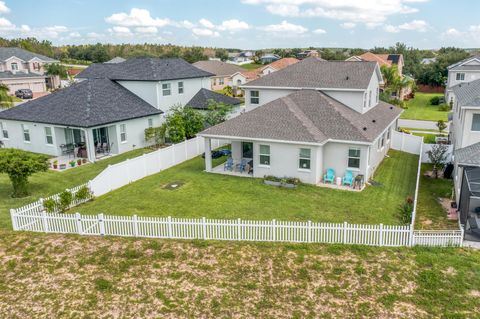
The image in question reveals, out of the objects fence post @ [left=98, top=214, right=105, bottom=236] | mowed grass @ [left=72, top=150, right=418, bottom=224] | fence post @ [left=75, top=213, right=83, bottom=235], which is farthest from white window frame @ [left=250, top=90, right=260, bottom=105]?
fence post @ [left=75, top=213, right=83, bottom=235]

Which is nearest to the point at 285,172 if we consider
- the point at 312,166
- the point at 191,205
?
the point at 312,166

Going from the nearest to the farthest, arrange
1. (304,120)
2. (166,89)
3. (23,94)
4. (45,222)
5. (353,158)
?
(45,222) → (353,158) → (304,120) → (166,89) → (23,94)

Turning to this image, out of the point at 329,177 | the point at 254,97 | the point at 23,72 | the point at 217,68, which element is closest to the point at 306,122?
the point at 329,177

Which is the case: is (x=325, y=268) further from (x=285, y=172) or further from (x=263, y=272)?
(x=285, y=172)

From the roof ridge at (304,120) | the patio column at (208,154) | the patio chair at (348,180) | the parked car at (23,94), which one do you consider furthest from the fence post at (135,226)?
the parked car at (23,94)

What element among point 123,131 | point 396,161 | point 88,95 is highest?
point 88,95

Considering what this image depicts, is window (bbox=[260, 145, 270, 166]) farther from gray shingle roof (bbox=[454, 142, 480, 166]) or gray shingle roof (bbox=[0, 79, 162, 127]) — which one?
gray shingle roof (bbox=[0, 79, 162, 127])

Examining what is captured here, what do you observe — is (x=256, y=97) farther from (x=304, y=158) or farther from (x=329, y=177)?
(x=329, y=177)
